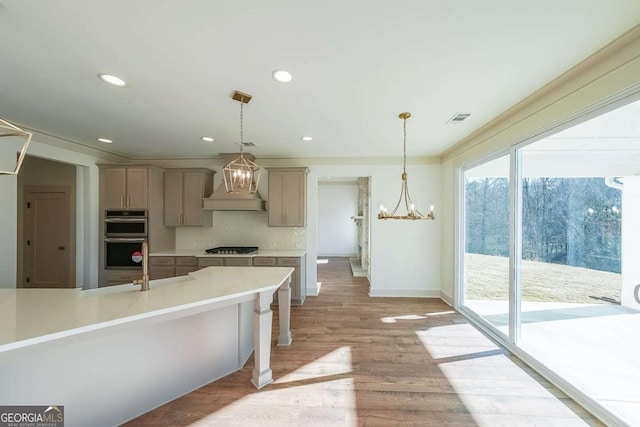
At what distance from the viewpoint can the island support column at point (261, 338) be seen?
2.13 meters

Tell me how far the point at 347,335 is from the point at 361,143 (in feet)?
9.21

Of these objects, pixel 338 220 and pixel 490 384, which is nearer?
pixel 490 384

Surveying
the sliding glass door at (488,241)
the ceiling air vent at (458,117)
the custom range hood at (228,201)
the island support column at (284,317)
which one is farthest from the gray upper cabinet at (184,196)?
the sliding glass door at (488,241)

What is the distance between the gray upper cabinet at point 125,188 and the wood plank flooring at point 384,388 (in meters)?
3.52

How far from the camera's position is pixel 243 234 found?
489cm

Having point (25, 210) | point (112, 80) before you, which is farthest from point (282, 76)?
point (25, 210)

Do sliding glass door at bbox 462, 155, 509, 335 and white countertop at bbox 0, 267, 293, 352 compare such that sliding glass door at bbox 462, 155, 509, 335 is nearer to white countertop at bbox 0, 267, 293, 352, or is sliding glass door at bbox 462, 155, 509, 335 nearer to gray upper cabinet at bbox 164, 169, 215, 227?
white countertop at bbox 0, 267, 293, 352

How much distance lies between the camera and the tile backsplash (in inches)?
192

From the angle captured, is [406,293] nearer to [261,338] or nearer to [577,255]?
[577,255]

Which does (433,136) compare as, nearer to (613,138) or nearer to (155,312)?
(613,138)

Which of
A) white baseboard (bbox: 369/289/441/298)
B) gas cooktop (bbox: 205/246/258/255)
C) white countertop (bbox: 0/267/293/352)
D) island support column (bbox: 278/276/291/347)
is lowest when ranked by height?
A: white baseboard (bbox: 369/289/441/298)

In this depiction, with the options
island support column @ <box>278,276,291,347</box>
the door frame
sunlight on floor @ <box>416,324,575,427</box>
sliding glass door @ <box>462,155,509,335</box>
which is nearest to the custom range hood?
island support column @ <box>278,276,291,347</box>

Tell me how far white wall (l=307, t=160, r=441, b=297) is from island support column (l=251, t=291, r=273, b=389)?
8.45 ft

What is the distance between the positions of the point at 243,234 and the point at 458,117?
407 cm
